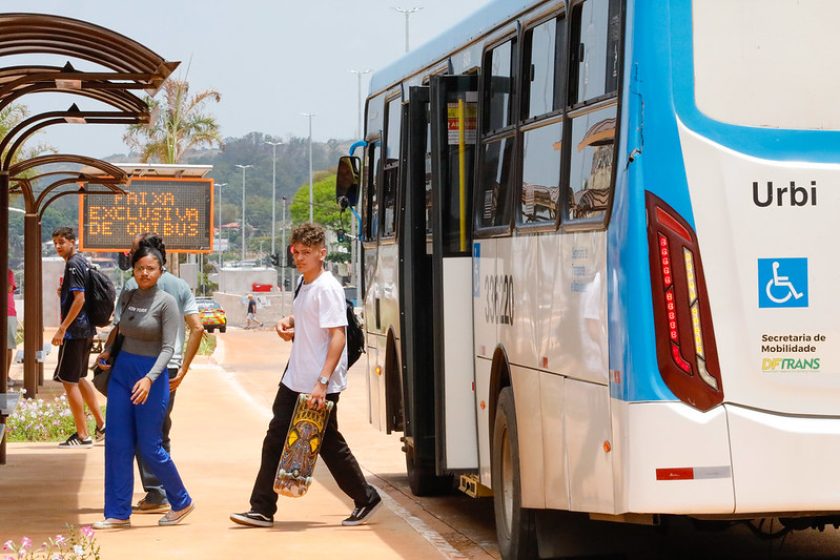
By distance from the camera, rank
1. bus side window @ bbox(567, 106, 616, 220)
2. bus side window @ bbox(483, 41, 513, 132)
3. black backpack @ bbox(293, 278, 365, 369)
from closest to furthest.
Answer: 1. bus side window @ bbox(567, 106, 616, 220)
2. bus side window @ bbox(483, 41, 513, 132)
3. black backpack @ bbox(293, 278, 365, 369)

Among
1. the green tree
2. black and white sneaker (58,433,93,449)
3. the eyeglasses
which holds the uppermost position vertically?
the green tree

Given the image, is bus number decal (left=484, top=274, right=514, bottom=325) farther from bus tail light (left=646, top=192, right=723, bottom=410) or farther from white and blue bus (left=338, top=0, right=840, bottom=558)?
bus tail light (left=646, top=192, right=723, bottom=410)

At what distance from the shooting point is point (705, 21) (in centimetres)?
703

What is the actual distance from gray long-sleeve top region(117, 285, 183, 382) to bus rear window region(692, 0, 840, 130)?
4864 mm

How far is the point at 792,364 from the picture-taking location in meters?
6.95

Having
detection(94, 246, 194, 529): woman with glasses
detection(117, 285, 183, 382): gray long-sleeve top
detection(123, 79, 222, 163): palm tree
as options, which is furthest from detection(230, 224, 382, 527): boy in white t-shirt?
detection(123, 79, 222, 163): palm tree

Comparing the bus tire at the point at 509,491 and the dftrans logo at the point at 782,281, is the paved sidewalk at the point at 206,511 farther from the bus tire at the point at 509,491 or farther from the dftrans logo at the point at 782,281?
the dftrans logo at the point at 782,281

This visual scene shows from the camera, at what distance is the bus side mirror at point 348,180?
50.2 ft

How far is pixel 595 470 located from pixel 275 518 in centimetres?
462

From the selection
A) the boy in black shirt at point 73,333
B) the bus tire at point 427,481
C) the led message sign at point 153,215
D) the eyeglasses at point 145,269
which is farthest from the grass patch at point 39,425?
the led message sign at point 153,215

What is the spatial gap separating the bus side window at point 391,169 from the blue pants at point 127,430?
9.26 ft

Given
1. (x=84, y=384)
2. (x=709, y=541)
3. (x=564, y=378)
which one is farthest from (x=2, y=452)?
(x=564, y=378)

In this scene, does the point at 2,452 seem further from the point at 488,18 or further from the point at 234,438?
the point at 488,18

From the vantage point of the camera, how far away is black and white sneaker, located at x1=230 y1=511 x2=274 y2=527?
10.9 metres
